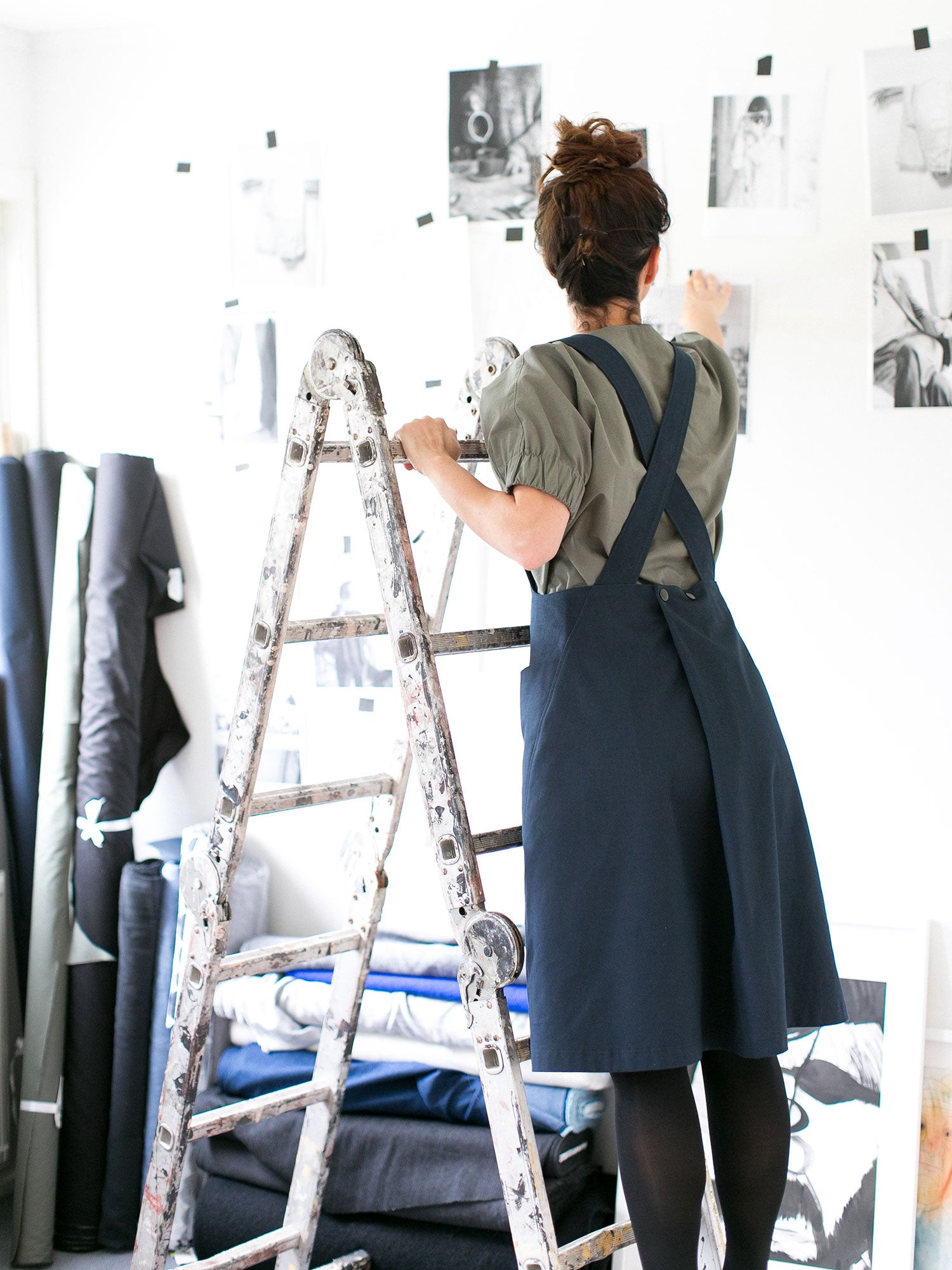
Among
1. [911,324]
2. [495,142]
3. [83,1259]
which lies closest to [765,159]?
[911,324]

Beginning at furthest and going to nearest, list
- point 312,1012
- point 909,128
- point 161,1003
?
point 161,1003 → point 312,1012 → point 909,128

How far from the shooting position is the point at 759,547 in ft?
7.29

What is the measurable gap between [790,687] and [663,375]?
96cm

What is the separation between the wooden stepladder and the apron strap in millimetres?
295

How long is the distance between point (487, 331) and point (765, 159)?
591 mm

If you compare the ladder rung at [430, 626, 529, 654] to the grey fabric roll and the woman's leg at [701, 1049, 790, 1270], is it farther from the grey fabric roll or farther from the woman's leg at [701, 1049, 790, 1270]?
the grey fabric roll

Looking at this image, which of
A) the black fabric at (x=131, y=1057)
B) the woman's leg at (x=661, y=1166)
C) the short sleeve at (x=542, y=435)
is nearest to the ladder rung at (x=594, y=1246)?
the woman's leg at (x=661, y=1166)

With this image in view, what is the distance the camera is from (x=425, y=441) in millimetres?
1534

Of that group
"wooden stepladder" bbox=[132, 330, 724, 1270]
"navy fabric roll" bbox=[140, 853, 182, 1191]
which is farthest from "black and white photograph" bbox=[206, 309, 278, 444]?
"navy fabric roll" bbox=[140, 853, 182, 1191]

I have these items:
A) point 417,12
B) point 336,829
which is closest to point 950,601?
point 336,829

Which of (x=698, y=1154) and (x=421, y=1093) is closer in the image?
(x=698, y=1154)

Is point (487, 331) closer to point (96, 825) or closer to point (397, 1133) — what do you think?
Answer: point (96, 825)

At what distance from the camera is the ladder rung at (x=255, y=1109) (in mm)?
1781

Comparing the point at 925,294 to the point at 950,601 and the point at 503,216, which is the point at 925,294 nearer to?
the point at 950,601
